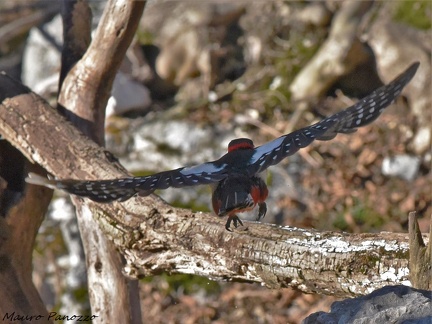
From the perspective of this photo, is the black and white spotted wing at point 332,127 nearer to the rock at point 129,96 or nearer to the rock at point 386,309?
the rock at point 386,309

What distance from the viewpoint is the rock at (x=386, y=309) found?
257cm

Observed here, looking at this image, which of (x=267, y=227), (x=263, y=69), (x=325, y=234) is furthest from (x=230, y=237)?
(x=263, y=69)

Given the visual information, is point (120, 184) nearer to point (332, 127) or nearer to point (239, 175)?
point (239, 175)

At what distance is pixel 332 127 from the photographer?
3.99 m

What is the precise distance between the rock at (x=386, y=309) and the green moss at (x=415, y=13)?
541 centimetres

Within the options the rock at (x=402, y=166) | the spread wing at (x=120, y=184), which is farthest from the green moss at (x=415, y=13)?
the spread wing at (x=120, y=184)

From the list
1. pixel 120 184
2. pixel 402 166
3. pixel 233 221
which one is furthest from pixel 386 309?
pixel 402 166

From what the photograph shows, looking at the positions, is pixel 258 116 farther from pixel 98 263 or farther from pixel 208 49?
pixel 98 263

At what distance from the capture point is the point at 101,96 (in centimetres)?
459

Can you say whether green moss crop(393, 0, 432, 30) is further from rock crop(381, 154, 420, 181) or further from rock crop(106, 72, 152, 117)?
rock crop(106, 72, 152, 117)

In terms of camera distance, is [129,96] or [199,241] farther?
[129,96]

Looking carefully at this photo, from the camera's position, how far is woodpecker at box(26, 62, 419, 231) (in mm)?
3566

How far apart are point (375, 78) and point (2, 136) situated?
443cm

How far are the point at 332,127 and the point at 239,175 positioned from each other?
55 cm
